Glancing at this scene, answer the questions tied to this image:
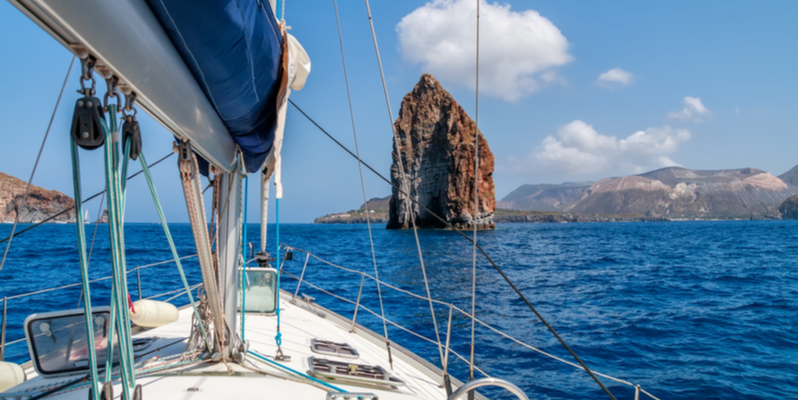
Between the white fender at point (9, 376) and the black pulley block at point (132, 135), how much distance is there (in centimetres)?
190

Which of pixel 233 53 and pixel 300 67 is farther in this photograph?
pixel 300 67

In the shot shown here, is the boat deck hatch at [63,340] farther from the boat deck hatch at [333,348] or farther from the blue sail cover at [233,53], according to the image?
the boat deck hatch at [333,348]

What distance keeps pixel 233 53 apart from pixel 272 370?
2.33 meters

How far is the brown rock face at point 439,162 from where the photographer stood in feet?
213

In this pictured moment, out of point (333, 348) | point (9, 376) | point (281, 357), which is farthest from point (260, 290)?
point (9, 376)

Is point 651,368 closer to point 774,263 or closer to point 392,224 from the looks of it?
point 774,263

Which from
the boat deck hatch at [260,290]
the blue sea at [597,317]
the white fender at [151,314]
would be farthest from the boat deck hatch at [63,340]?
the blue sea at [597,317]

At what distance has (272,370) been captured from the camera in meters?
3.17

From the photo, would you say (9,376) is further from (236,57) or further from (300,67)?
(300,67)

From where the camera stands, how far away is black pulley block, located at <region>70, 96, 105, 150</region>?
121cm

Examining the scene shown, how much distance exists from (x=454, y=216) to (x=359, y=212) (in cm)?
9696

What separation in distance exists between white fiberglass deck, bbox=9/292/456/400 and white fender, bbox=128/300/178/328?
0.36 m

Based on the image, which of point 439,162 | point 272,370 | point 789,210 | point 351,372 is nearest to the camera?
point 272,370

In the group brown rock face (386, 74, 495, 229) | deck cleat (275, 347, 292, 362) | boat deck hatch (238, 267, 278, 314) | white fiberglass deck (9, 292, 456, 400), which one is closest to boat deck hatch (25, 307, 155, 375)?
white fiberglass deck (9, 292, 456, 400)
